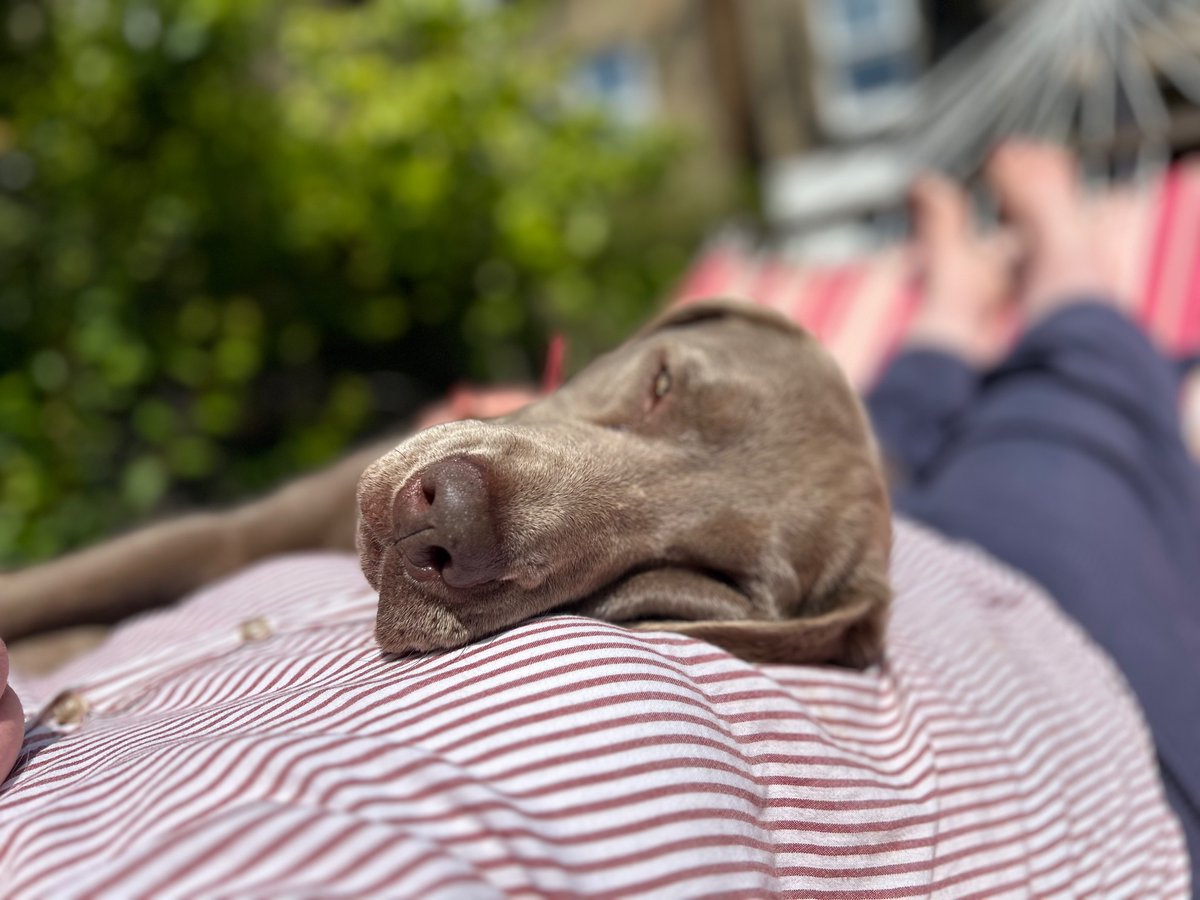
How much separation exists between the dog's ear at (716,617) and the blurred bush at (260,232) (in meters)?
3.00

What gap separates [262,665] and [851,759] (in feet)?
2.70

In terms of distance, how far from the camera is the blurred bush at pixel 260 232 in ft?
12.1

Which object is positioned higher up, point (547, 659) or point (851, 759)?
point (547, 659)

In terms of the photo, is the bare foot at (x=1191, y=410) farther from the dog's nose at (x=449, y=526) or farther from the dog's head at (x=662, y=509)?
the dog's nose at (x=449, y=526)

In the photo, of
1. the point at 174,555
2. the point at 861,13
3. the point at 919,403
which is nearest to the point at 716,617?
the point at 174,555

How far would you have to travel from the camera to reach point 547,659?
3.63 feet

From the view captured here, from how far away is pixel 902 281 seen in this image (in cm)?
390

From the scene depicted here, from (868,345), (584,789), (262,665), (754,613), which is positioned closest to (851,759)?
(754,613)

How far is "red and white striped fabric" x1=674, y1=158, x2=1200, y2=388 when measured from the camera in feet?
10.9

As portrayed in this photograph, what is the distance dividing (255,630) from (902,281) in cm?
310

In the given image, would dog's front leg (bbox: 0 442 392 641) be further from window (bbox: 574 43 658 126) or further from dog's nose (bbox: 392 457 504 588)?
window (bbox: 574 43 658 126)

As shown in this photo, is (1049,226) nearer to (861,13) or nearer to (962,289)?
(962,289)

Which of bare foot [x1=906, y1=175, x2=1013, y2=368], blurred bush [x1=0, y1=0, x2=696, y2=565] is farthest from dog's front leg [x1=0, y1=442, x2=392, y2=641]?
bare foot [x1=906, y1=175, x2=1013, y2=368]

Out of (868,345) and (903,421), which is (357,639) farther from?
(868,345)
